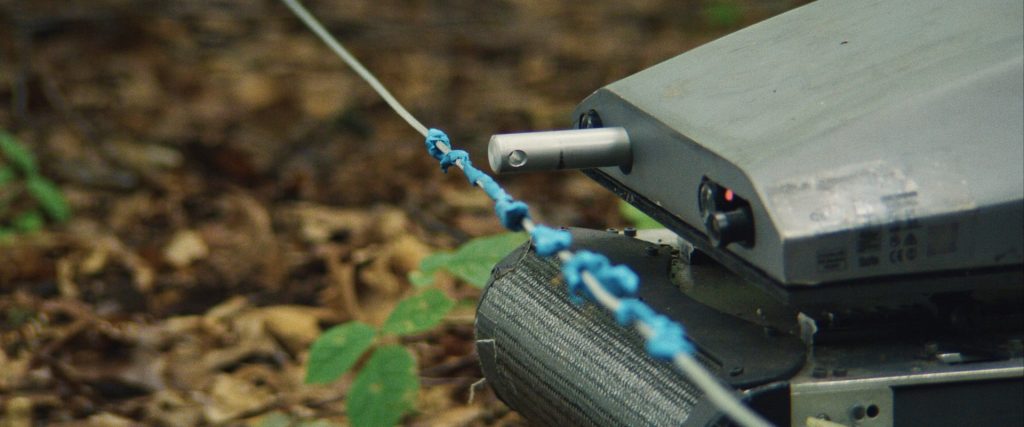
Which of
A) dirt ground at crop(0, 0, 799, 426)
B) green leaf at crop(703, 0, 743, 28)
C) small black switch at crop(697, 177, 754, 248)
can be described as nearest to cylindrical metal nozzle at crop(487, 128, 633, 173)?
small black switch at crop(697, 177, 754, 248)

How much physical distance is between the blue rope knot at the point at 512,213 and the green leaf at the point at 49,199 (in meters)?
2.03

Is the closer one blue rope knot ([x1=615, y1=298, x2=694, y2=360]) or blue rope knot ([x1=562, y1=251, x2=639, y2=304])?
blue rope knot ([x1=615, y1=298, x2=694, y2=360])

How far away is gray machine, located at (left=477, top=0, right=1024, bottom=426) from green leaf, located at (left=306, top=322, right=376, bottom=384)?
433 millimetres

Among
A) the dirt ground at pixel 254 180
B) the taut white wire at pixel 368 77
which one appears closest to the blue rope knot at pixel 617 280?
the taut white wire at pixel 368 77

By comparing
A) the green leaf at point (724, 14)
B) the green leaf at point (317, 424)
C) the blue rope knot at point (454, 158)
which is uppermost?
the green leaf at point (724, 14)

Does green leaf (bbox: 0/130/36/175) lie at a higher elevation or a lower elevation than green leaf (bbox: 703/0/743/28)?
lower

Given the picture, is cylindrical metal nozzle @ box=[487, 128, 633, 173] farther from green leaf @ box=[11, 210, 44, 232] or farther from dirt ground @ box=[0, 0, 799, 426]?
green leaf @ box=[11, 210, 44, 232]

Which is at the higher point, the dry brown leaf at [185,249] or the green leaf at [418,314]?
the dry brown leaf at [185,249]

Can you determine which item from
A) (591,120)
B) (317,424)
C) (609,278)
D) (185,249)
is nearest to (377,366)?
(317,424)

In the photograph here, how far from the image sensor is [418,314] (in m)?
1.78

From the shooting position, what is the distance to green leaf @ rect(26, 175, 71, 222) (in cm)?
284

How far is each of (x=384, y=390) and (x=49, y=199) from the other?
1.45m

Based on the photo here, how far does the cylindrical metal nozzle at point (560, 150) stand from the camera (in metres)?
1.27

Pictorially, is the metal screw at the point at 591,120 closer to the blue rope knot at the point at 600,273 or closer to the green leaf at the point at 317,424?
the blue rope knot at the point at 600,273
